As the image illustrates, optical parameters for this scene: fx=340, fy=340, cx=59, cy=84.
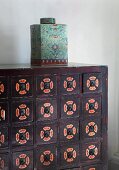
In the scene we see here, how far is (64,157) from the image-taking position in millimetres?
1503

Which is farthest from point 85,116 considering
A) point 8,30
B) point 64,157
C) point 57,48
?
point 8,30

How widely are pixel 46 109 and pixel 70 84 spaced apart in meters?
0.16

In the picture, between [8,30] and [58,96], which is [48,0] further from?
[58,96]

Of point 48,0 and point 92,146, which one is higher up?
point 48,0

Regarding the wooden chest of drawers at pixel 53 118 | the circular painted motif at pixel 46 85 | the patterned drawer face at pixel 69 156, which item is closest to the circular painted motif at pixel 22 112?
the wooden chest of drawers at pixel 53 118

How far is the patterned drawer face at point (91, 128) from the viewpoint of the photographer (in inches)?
60.7

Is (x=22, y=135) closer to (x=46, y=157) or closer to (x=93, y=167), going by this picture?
(x=46, y=157)

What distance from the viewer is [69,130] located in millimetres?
1504

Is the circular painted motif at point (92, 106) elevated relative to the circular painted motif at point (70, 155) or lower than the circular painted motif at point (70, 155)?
elevated

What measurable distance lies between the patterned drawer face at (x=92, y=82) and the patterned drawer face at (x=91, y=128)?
139 mm

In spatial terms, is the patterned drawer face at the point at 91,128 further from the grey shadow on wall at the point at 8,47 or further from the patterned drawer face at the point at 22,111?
the grey shadow on wall at the point at 8,47

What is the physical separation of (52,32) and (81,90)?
1.01 feet

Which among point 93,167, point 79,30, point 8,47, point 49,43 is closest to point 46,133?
point 93,167

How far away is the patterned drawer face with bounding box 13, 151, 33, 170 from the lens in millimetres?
1388
